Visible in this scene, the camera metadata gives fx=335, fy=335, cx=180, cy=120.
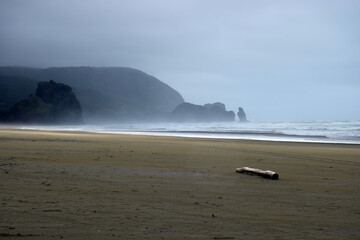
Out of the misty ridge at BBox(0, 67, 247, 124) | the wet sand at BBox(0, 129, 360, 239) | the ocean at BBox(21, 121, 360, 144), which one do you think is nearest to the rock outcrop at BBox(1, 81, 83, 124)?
the misty ridge at BBox(0, 67, 247, 124)

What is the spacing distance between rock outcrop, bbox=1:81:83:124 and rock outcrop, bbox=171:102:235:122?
150ft

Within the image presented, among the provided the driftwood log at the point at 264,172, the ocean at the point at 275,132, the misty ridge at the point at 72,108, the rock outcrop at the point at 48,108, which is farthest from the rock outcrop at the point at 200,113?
the driftwood log at the point at 264,172

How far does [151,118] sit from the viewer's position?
182250 millimetres

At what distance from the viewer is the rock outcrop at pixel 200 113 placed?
507ft

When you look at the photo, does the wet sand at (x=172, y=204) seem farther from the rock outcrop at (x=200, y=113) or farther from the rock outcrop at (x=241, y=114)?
the rock outcrop at (x=241, y=114)

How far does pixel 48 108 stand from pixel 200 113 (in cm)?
6729

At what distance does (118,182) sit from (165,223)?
3006 millimetres

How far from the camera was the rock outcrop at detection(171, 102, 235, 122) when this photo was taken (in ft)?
507

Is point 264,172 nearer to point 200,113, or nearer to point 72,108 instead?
point 72,108

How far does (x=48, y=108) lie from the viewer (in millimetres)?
126438

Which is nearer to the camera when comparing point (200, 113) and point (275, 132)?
point (275, 132)

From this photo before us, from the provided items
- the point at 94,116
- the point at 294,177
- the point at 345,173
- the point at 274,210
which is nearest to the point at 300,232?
the point at 274,210

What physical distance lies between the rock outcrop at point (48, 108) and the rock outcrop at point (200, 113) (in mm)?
45866

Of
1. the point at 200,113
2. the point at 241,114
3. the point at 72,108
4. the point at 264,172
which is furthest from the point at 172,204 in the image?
the point at 200,113
